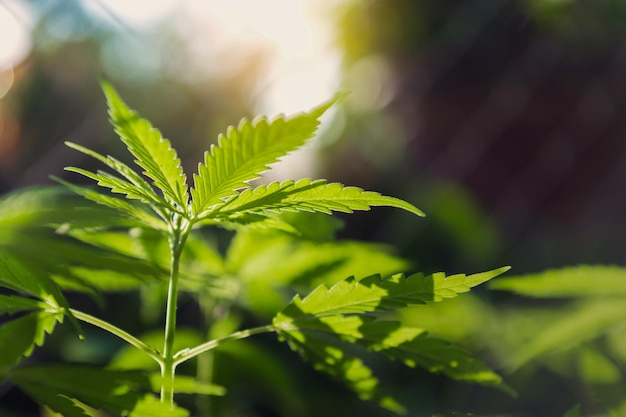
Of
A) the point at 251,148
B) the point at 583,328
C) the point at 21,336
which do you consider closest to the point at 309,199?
the point at 251,148

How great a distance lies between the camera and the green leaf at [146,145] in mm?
241

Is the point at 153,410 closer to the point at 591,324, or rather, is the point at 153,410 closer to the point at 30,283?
the point at 30,283

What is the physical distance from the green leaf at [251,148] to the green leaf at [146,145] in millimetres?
14

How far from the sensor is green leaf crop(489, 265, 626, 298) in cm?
38

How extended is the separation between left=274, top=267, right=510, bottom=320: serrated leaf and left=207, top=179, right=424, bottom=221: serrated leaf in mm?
30

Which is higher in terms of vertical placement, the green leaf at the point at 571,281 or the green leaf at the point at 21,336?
the green leaf at the point at 21,336

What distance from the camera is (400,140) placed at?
5.21ft

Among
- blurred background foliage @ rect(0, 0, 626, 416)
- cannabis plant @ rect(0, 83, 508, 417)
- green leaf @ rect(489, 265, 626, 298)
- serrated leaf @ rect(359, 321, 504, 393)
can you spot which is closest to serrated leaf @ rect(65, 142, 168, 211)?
cannabis plant @ rect(0, 83, 508, 417)

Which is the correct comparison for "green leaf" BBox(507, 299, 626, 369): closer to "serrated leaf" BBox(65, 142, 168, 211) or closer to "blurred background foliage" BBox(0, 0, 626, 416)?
"serrated leaf" BBox(65, 142, 168, 211)

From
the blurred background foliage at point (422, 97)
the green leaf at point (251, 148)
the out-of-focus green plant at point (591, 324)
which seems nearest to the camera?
the green leaf at point (251, 148)

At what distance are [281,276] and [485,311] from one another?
0.49 m

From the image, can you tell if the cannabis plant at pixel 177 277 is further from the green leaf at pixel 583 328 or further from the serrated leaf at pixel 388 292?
the green leaf at pixel 583 328

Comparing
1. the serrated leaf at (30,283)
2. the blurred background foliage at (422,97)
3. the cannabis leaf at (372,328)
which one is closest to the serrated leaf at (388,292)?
the cannabis leaf at (372,328)

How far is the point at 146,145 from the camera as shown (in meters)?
0.25
